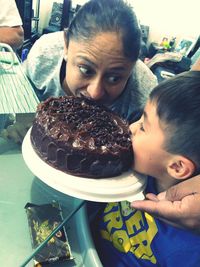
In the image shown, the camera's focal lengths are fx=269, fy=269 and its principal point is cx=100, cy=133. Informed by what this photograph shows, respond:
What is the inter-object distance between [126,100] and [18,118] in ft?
1.62

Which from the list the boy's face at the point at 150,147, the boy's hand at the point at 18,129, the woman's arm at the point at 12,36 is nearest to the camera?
the boy's face at the point at 150,147

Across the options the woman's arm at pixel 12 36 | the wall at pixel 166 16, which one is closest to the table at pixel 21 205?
the woman's arm at pixel 12 36

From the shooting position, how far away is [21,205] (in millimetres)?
642

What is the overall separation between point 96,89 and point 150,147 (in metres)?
0.27

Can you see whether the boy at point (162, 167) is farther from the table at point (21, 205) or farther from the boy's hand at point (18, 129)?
the boy's hand at point (18, 129)

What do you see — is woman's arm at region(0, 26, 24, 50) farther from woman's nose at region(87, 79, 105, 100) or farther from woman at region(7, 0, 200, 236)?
woman's nose at region(87, 79, 105, 100)

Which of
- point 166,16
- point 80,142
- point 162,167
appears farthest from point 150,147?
point 166,16

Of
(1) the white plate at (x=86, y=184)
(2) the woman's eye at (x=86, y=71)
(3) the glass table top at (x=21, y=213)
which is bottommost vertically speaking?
(3) the glass table top at (x=21, y=213)

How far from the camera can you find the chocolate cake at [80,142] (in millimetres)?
598

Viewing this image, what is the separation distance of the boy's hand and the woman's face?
206 millimetres

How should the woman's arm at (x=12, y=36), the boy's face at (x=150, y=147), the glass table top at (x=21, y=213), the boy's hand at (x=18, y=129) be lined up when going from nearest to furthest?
the glass table top at (x=21, y=213)
the boy's face at (x=150, y=147)
the boy's hand at (x=18, y=129)
the woman's arm at (x=12, y=36)

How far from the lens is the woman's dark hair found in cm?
81

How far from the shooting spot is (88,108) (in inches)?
28.6

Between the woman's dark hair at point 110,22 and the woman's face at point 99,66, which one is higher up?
the woman's dark hair at point 110,22
